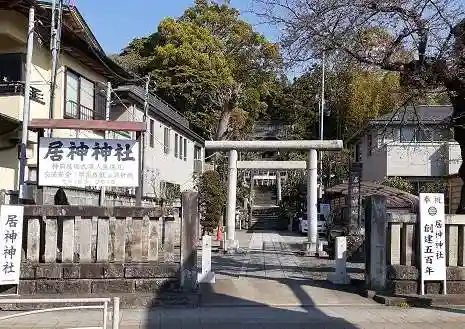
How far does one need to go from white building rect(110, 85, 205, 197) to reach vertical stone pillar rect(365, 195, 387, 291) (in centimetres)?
1663

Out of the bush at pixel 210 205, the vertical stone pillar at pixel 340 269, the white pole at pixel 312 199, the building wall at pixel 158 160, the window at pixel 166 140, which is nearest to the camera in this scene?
the vertical stone pillar at pixel 340 269

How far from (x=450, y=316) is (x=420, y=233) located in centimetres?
179

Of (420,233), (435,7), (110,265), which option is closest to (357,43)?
(435,7)

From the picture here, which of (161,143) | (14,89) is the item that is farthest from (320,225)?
(14,89)

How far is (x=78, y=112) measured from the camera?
74.7ft


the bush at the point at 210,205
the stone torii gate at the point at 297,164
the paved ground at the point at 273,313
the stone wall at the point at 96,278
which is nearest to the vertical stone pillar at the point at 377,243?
the paved ground at the point at 273,313

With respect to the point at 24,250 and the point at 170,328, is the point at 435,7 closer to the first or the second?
the point at 170,328

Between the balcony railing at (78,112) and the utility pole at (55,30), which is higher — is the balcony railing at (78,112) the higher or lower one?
the lower one

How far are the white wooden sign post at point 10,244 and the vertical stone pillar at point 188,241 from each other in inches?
118

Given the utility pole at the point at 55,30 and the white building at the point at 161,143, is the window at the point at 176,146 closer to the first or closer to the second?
the white building at the point at 161,143

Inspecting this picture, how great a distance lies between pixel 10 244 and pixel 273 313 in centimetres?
488

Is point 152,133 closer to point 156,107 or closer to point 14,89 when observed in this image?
point 156,107

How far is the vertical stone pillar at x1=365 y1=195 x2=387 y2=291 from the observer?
11.7m

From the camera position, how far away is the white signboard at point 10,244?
10.6m
